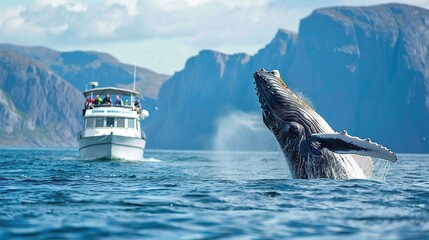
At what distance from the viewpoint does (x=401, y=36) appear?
18425cm

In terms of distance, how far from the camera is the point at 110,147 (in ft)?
128

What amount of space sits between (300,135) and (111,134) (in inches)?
1098

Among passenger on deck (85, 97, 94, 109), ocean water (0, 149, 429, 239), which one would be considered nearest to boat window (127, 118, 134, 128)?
passenger on deck (85, 97, 94, 109)

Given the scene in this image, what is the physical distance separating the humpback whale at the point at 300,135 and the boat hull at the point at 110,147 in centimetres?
2716

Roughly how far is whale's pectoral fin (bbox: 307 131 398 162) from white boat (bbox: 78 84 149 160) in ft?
94.4

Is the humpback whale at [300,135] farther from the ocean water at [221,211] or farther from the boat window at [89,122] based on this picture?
the boat window at [89,122]

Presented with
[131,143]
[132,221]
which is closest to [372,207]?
[132,221]

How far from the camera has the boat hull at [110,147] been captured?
3916cm

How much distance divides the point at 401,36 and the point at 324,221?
184447mm

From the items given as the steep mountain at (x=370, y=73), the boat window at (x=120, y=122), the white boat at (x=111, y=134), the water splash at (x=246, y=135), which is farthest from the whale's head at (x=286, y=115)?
the water splash at (x=246, y=135)

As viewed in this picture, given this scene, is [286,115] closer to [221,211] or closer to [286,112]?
[286,112]

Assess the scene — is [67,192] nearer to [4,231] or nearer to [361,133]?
[4,231]

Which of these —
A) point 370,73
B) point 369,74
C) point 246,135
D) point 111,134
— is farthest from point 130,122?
point 246,135

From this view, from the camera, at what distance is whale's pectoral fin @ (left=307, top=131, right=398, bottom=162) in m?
10.5
